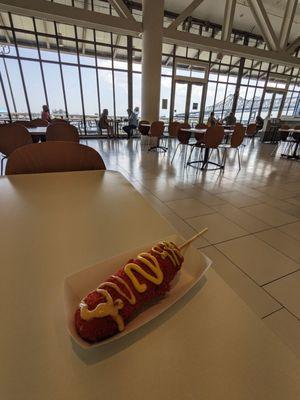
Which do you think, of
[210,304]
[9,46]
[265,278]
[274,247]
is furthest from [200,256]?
[9,46]

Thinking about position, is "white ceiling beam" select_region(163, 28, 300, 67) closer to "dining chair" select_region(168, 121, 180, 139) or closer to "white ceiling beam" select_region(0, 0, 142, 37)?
"white ceiling beam" select_region(0, 0, 142, 37)

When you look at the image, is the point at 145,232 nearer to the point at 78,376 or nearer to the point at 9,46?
the point at 78,376

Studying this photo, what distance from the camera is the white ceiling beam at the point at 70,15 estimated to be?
5.38 meters

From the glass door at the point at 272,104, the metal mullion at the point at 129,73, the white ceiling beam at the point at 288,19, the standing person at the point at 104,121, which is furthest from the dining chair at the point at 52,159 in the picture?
the glass door at the point at 272,104

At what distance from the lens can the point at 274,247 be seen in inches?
69.9

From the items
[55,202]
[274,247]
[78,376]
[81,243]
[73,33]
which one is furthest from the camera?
[73,33]

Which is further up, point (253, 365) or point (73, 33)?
point (73, 33)

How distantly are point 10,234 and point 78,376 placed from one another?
0.41 m

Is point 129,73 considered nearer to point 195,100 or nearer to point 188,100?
point 188,100

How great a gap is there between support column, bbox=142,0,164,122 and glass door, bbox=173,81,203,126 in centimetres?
283

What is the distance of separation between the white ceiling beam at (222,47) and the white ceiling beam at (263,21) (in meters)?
0.32

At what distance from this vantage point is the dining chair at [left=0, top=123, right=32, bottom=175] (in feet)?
8.89

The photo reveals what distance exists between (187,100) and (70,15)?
Answer: 5.49m

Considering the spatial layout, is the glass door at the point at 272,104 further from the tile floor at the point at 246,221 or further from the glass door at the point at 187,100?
the tile floor at the point at 246,221
